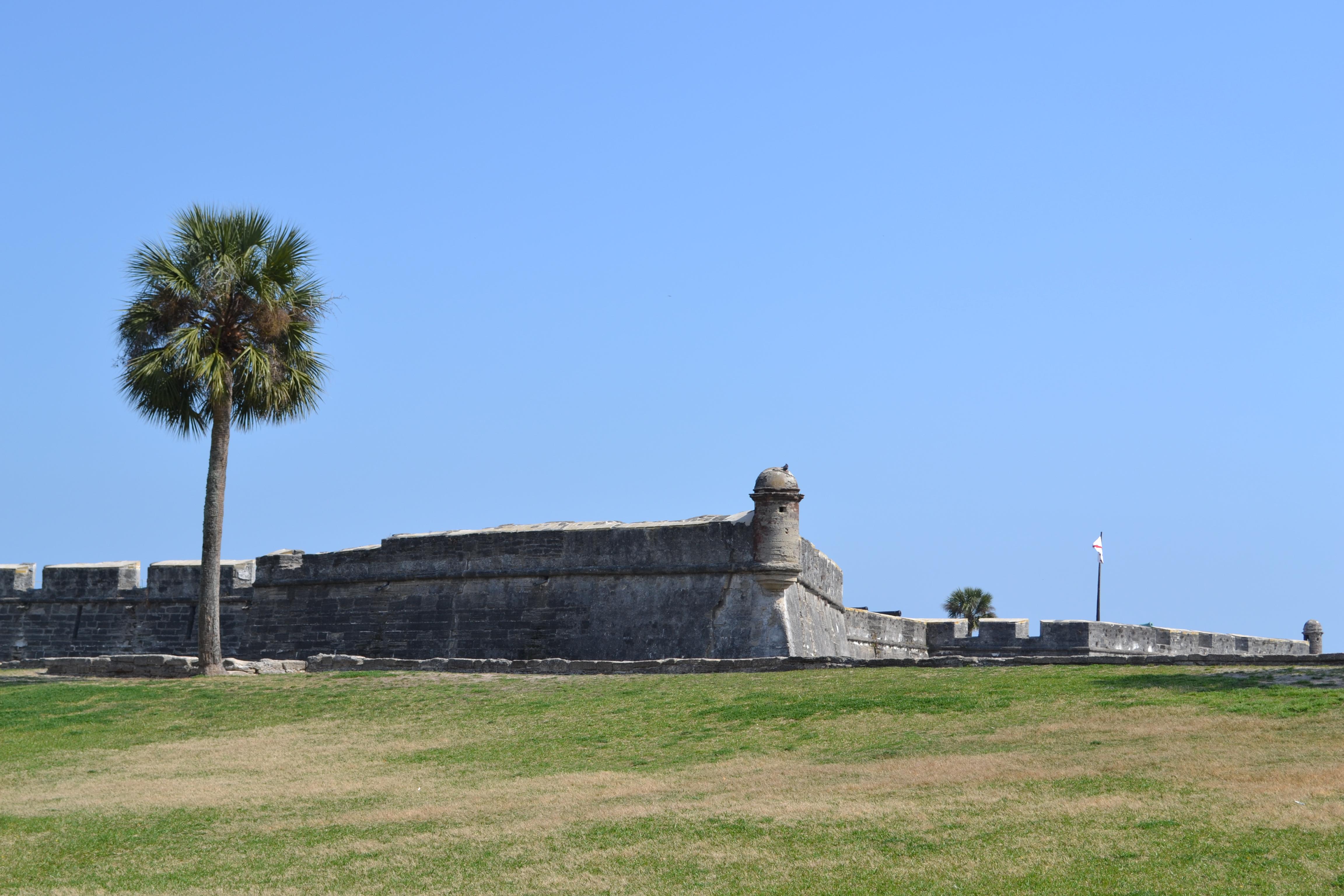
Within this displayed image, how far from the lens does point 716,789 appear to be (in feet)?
36.8

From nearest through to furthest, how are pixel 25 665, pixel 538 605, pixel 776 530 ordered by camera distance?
pixel 776 530
pixel 538 605
pixel 25 665

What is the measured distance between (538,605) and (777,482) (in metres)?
4.69

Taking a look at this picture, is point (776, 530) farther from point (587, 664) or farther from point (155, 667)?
point (155, 667)

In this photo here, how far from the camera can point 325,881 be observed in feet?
30.1

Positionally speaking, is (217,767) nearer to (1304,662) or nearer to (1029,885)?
(1029,885)

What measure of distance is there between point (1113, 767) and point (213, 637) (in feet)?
48.1

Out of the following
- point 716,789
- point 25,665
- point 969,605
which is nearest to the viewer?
point 716,789

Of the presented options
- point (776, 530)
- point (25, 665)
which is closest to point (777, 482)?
point (776, 530)

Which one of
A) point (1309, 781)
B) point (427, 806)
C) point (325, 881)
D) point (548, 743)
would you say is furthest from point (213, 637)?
point (1309, 781)

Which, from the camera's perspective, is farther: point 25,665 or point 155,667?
point 25,665

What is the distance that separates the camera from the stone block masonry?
69.1ft

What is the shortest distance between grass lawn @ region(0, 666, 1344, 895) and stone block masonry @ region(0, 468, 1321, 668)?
3.78 metres

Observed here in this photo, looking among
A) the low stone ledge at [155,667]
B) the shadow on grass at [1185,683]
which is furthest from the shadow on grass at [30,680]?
the shadow on grass at [1185,683]

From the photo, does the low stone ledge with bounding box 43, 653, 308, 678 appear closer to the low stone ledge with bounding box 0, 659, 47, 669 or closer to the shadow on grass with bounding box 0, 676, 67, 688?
the shadow on grass with bounding box 0, 676, 67, 688
